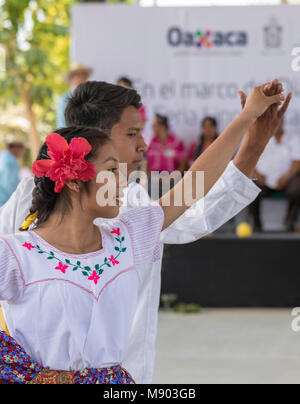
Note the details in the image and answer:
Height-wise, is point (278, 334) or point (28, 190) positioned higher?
point (28, 190)

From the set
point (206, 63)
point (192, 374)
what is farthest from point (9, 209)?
point (206, 63)

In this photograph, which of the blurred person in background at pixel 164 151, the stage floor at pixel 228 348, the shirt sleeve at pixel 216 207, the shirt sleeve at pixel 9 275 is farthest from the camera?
the blurred person in background at pixel 164 151

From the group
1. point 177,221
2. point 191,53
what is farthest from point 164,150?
point 177,221

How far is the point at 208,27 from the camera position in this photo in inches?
277

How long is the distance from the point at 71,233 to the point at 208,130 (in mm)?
5144

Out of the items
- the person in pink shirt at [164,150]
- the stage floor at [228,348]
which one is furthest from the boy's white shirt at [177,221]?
the person in pink shirt at [164,150]

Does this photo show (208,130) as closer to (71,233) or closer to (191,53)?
(191,53)

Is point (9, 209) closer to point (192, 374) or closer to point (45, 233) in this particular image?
point (45, 233)

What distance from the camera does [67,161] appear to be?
169 cm

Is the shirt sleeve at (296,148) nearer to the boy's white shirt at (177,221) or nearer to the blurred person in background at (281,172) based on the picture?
the blurred person in background at (281,172)

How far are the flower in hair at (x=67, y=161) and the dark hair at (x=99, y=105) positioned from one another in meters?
0.46

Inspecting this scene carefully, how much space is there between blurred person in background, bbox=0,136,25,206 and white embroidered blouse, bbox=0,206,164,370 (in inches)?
161

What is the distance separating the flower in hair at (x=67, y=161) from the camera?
5.53 ft

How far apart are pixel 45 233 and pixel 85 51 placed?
18.3 feet
